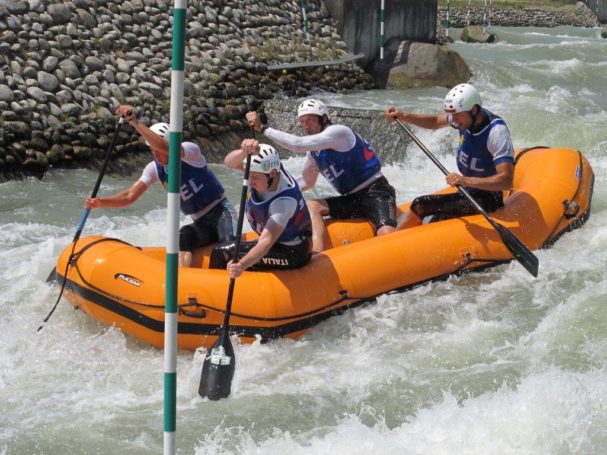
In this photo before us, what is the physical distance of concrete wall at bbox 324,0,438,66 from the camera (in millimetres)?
15789

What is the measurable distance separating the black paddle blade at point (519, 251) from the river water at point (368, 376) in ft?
0.78

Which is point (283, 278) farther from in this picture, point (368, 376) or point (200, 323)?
point (368, 376)

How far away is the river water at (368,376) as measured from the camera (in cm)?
488

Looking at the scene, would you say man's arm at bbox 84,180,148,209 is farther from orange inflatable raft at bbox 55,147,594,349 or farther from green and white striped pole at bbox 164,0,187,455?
green and white striped pole at bbox 164,0,187,455

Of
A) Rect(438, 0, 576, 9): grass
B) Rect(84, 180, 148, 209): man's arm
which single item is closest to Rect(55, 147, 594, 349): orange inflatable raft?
Rect(84, 180, 148, 209): man's arm

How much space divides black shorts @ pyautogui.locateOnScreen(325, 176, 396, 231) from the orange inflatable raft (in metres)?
0.11

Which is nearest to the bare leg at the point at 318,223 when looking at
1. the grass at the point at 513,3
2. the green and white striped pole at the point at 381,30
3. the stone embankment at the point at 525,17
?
the green and white striped pole at the point at 381,30

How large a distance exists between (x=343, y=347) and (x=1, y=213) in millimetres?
4857

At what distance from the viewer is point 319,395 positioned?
5.45 meters

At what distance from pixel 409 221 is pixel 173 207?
12.4 feet

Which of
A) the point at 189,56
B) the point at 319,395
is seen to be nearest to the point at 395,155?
the point at 189,56

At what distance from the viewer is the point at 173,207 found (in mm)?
3600

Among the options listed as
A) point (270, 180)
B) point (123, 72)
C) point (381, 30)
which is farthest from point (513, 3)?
point (270, 180)

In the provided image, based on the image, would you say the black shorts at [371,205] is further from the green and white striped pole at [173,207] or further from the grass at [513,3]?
the grass at [513,3]
